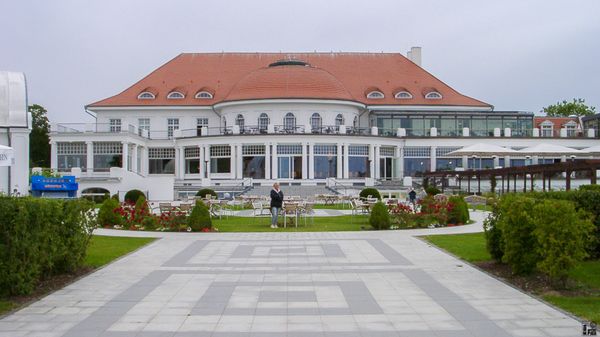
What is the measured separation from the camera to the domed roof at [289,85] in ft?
170

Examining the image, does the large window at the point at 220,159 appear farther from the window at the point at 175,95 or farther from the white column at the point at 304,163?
the window at the point at 175,95

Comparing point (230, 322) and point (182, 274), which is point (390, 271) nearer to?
point (182, 274)

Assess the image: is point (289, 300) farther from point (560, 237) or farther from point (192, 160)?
point (192, 160)

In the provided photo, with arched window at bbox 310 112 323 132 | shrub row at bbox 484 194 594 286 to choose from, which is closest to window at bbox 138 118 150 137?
arched window at bbox 310 112 323 132

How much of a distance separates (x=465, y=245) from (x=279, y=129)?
3635cm

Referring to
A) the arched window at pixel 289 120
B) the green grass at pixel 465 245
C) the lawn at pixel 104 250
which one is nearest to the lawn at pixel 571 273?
the green grass at pixel 465 245

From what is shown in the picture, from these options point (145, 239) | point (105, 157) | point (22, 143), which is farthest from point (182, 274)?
point (105, 157)

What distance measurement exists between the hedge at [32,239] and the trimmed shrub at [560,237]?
7722 millimetres

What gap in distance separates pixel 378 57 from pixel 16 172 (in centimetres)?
4911

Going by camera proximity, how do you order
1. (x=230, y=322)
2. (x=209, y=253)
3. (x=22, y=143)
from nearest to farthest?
1. (x=230, y=322)
2. (x=209, y=253)
3. (x=22, y=143)

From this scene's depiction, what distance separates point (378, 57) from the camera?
65.4 m

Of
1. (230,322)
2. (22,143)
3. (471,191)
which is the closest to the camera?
(230,322)

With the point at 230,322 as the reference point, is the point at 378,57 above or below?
above

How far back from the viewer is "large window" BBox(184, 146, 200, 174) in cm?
5328
